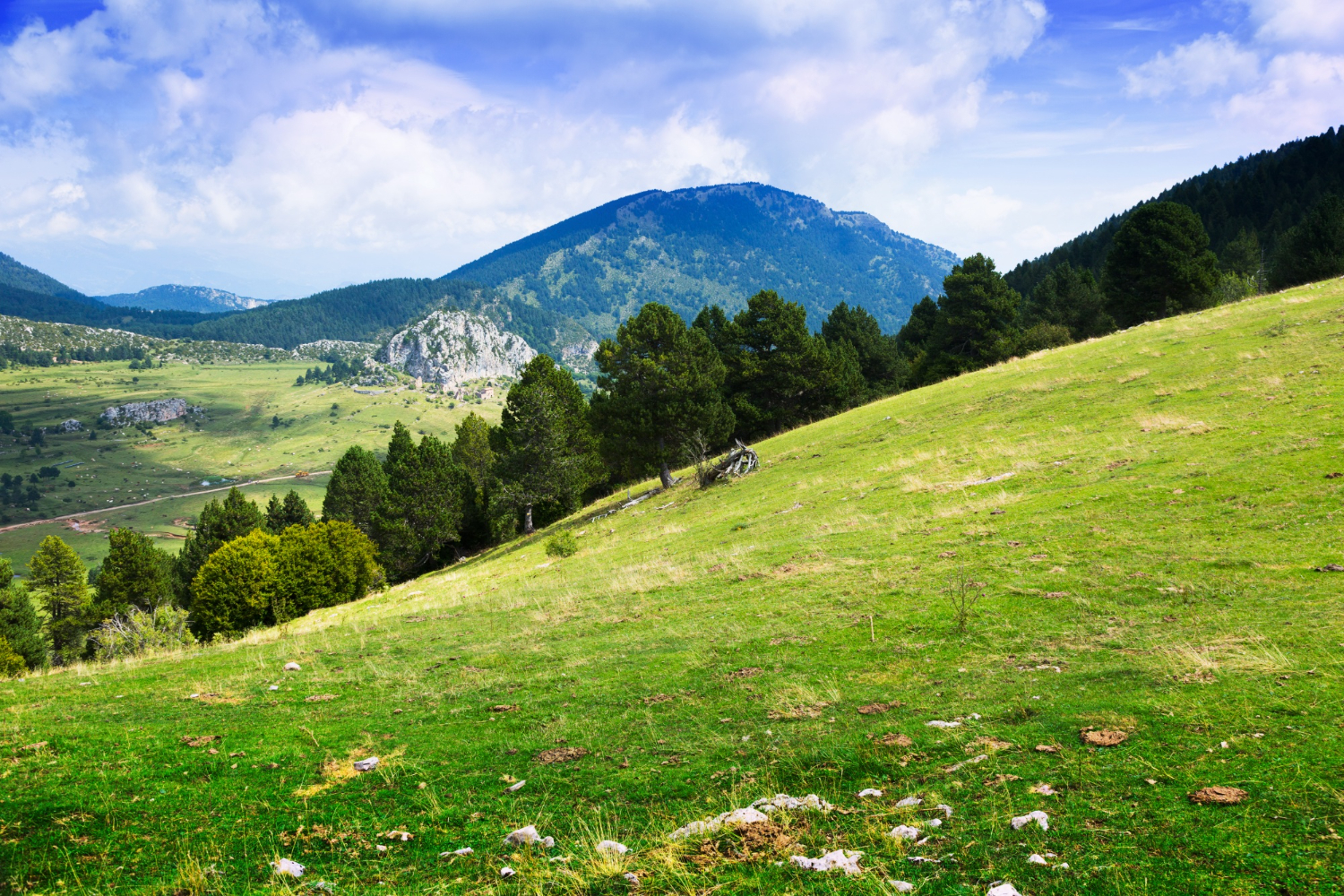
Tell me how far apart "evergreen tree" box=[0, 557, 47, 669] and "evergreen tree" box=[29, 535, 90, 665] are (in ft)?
7.60

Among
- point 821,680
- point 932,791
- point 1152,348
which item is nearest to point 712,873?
point 932,791

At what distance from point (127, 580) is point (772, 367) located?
215 feet

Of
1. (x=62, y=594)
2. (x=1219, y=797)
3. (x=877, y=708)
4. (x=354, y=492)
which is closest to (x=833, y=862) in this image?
(x=1219, y=797)

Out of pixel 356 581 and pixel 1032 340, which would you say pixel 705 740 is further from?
pixel 1032 340

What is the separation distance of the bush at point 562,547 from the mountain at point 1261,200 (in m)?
115

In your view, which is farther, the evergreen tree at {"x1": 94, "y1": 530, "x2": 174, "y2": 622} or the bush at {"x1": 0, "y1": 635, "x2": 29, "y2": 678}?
the evergreen tree at {"x1": 94, "y1": 530, "x2": 174, "y2": 622}

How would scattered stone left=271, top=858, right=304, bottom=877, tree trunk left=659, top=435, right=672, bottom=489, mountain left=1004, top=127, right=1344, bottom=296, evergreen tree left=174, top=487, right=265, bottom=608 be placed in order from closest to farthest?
scattered stone left=271, top=858, right=304, bottom=877 < tree trunk left=659, top=435, right=672, bottom=489 < evergreen tree left=174, top=487, right=265, bottom=608 < mountain left=1004, top=127, right=1344, bottom=296

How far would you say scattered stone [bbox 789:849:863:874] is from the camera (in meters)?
5.04

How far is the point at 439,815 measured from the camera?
6910 millimetres

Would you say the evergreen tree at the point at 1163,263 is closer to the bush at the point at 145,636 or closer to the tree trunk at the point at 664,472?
the tree trunk at the point at 664,472

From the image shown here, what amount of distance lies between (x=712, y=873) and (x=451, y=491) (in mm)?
68457

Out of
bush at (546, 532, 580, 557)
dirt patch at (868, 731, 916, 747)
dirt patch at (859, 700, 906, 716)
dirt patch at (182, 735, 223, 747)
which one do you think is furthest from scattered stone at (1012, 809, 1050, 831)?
bush at (546, 532, 580, 557)

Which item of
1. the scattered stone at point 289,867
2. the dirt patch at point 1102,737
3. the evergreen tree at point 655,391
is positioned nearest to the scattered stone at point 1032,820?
the dirt patch at point 1102,737

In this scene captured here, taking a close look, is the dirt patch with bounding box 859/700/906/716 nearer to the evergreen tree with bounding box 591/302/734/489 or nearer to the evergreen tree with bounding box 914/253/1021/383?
the evergreen tree with bounding box 591/302/734/489
